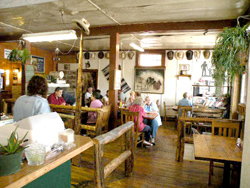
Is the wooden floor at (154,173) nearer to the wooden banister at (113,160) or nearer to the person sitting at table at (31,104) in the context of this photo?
the wooden banister at (113,160)

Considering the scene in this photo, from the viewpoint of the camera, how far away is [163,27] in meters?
4.90

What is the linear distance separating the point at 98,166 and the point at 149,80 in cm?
660

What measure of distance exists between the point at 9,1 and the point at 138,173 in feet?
14.3

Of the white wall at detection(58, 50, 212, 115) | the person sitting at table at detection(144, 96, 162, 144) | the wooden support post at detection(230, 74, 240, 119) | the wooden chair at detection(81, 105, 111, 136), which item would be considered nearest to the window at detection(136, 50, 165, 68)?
the white wall at detection(58, 50, 212, 115)

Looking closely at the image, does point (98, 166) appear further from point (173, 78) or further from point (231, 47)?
point (173, 78)

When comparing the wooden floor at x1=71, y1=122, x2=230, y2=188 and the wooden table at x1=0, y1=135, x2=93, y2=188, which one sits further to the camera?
the wooden floor at x1=71, y1=122, x2=230, y2=188

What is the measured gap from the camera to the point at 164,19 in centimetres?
466

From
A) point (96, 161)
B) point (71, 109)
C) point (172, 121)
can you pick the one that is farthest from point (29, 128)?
point (172, 121)

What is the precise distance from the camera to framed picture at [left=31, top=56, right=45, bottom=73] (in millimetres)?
8789

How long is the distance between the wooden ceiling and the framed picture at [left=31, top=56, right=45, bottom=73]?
2.92 m

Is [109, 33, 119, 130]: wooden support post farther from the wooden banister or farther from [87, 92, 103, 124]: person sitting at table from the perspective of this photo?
the wooden banister

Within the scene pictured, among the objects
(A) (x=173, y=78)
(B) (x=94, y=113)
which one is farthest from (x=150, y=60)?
(B) (x=94, y=113)

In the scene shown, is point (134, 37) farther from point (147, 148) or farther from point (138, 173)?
point (138, 173)

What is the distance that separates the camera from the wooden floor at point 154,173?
3044 millimetres
